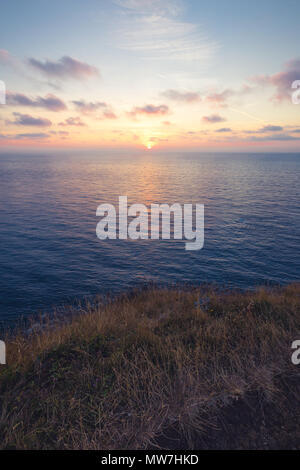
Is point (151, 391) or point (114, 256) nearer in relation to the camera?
point (151, 391)

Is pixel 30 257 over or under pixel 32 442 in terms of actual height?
over

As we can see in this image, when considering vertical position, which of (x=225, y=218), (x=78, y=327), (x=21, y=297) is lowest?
(x=21, y=297)

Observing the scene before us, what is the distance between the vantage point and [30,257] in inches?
1040

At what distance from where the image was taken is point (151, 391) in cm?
613

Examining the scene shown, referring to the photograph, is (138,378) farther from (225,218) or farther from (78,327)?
(225,218)

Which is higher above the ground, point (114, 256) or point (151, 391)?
point (114, 256)

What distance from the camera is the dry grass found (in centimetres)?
499

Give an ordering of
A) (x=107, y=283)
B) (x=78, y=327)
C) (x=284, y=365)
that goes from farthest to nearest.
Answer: (x=107, y=283)
(x=78, y=327)
(x=284, y=365)

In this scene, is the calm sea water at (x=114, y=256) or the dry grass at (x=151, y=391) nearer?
the dry grass at (x=151, y=391)

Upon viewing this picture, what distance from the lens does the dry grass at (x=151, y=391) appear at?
4.99 m

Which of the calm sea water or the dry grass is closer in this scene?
the dry grass
